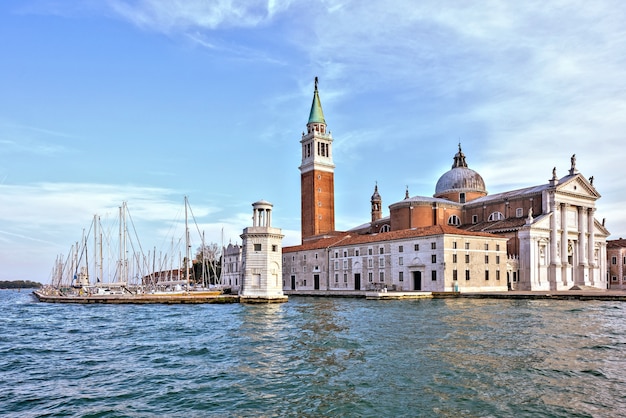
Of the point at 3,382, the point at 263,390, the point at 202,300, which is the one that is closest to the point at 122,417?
the point at 263,390

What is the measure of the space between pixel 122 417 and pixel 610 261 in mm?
70604

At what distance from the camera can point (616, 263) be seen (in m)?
67.2

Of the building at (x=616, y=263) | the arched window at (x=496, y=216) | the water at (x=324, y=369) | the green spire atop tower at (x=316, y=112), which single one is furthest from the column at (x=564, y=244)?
the green spire atop tower at (x=316, y=112)

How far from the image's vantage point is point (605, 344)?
18.0 metres

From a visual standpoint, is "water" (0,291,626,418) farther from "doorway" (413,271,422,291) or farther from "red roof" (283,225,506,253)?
"doorway" (413,271,422,291)

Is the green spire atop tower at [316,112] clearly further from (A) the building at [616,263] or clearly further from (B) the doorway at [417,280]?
(A) the building at [616,263]

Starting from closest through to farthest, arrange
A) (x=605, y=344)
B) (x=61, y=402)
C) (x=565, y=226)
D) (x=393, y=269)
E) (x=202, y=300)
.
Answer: (x=61, y=402) < (x=605, y=344) < (x=202, y=300) < (x=393, y=269) < (x=565, y=226)

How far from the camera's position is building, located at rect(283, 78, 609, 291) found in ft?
158

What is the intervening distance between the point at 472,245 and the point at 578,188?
690 inches

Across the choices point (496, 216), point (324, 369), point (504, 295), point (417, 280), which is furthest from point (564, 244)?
point (324, 369)

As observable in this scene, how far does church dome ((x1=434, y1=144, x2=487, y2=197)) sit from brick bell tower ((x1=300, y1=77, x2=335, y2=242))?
46.9ft

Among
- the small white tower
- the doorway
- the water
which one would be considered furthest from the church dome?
the water

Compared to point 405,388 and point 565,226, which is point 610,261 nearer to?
point 565,226

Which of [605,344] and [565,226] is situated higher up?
[565,226]
